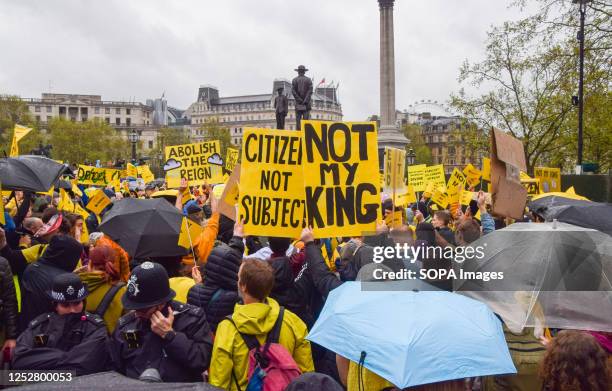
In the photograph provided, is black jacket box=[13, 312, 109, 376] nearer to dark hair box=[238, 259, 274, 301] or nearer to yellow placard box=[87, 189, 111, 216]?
dark hair box=[238, 259, 274, 301]

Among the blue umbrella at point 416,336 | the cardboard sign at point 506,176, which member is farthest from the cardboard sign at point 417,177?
the blue umbrella at point 416,336

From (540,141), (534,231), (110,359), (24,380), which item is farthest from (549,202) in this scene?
(540,141)

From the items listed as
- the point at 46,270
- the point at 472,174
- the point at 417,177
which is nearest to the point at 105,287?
the point at 46,270

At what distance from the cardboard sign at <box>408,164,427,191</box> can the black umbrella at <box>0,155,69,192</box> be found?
324 inches

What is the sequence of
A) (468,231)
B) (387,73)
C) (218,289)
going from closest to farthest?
(218,289), (468,231), (387,73)

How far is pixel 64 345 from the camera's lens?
369 centimetres

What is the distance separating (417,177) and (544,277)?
10004mm

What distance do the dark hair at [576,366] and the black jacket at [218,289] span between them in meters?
1.97

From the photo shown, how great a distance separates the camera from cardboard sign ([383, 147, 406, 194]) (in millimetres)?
6945

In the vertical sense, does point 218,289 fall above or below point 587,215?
below

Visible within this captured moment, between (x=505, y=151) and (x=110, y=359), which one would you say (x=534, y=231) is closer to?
(x=505, y=151)

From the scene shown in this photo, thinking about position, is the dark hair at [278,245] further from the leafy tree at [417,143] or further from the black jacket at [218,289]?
the leafy tree at [417,143]

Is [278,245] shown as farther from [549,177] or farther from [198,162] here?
[549,177]

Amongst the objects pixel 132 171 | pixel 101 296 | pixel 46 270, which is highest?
pixel 132 171
